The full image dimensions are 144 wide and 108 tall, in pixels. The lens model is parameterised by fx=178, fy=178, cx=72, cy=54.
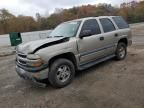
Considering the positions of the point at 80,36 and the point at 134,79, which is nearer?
the point at 134,79

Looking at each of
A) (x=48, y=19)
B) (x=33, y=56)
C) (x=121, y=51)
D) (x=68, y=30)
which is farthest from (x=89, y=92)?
(x=48, y=19)

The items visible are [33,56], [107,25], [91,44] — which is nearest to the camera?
[33,56]

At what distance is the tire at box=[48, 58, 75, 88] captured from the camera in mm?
4512

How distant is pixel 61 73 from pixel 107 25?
2682 mm

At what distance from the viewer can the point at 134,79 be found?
4.82 m

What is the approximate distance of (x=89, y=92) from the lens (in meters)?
4.31

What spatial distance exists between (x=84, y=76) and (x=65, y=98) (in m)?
1.50

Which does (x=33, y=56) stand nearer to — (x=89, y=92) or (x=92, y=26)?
(x=89, y=92)

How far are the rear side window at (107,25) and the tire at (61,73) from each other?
80.8 inches

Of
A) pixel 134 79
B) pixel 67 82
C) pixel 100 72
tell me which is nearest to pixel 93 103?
pixel 67 82

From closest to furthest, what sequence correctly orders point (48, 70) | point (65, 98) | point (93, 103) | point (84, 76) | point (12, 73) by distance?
point (93, 103) < point (65, 98) < point (48, 70) < point (84, 76) < point (12, 73)

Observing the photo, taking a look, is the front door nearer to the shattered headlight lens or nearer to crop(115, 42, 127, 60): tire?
crop(115, 42, 127, 60): tire

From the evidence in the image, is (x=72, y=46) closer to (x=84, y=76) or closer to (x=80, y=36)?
(x=80, y=36)

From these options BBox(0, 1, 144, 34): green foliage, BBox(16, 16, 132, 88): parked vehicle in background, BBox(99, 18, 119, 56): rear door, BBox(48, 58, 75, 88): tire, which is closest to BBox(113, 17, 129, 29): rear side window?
BBox(16, 16, 132, 88): parked vehicle in background
